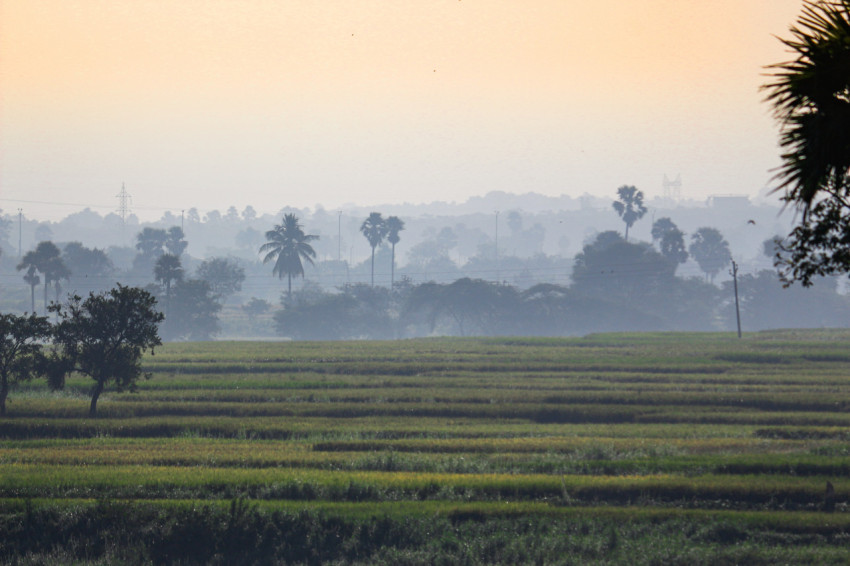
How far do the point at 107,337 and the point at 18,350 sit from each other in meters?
4.31

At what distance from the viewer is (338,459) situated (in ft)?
92.2

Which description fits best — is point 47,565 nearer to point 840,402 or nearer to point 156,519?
point 156,519

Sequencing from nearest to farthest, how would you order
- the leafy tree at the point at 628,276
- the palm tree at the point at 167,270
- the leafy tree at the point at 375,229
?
1. the palm tree at the point at 167,270
2. the leafy tree at the point at 628,276
3. the leafy tree at the point at 375,229

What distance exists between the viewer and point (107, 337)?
39.2 m

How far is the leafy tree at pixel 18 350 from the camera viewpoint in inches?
1506

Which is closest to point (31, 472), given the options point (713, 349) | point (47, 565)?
point (47, 565)

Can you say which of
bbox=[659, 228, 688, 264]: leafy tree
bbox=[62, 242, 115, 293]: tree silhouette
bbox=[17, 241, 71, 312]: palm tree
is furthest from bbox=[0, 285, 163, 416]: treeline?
bbox=[659, 228, 688, 264]: leafy tree

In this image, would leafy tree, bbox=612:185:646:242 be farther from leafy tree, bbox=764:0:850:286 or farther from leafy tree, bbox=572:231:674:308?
leafy tree, bbox=764:0:850:286

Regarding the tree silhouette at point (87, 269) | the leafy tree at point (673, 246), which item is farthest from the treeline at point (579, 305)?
the tree silhouette at point (87, 269)

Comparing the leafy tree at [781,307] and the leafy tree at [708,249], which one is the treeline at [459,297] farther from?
the leafy tree at [708,249]

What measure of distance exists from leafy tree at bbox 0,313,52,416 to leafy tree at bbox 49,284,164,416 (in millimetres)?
967

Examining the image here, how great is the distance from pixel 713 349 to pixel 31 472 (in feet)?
190

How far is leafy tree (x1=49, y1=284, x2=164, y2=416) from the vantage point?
38.7 m

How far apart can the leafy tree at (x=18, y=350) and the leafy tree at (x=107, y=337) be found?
3.17ft
